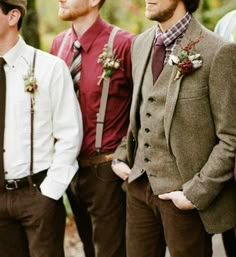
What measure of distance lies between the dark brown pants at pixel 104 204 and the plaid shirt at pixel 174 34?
3.43 feet

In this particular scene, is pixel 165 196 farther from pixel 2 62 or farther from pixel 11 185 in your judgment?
pixel 2 62

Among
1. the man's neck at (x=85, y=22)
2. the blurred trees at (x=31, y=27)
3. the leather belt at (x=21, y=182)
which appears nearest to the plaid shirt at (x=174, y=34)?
the man's neck at (x=85, y=22)

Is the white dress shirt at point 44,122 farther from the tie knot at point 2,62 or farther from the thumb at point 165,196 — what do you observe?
the thumb at point 165,196

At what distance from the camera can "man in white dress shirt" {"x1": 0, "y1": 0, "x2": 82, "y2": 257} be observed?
4.27m

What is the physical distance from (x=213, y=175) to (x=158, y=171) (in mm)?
371

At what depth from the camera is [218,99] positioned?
366 centimetres

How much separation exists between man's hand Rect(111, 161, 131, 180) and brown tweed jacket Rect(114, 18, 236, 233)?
43 cm

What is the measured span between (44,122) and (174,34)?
1.04m

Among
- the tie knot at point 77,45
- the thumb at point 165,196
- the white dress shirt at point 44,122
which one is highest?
the tie knot at point 77,45

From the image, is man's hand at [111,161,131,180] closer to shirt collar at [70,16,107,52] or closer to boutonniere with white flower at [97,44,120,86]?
boutonniere with white flower at [97,44,120,86]

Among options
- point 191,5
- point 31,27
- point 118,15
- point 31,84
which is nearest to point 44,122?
point 31,84

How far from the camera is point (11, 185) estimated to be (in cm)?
428

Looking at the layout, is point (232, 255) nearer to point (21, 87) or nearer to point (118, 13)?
point (21, 87)

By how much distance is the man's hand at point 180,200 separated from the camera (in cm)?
380
